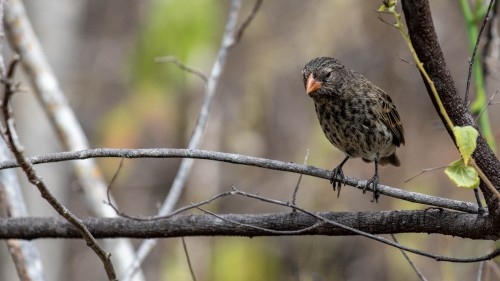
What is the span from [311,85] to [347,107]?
30 centimetres

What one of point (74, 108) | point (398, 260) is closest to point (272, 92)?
point (398, 260)

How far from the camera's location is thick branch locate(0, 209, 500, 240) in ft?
8.97

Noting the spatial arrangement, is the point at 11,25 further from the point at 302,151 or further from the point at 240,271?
the point at 302,151

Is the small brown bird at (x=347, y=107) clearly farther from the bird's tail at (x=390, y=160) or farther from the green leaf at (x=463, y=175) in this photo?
the green leaf at (x=463, y=175)

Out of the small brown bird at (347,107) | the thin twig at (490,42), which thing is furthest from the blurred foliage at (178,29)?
the thin twig at (490,42)

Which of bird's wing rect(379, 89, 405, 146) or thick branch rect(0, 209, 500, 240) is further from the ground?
bird's wing rect(379, 89, 405, 146)

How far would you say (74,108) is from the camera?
→ 1020 centimetres

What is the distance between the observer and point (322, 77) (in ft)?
13.5

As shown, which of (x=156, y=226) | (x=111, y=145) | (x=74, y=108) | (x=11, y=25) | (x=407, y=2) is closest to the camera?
(x=407, y=2)

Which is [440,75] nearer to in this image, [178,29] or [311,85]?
[311,85]

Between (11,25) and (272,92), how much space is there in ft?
12.4

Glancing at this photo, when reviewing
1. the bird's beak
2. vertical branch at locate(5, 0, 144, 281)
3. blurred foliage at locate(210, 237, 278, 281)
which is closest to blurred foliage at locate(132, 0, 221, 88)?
vertical branch at locate(5, 0, 144, 281)

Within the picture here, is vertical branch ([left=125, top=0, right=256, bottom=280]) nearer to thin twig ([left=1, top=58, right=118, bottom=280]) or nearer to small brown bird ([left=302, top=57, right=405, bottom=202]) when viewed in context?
small brown bird ([left=302, top=57, right=405, bottom=202])

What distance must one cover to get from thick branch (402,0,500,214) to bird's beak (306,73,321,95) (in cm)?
160
